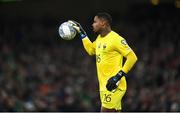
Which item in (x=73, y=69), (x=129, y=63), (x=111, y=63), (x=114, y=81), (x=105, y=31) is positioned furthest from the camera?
(x=73, y=69)

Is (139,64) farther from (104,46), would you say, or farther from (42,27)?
(104,46)

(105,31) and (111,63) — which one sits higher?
(105,31)

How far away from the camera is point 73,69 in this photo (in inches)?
925

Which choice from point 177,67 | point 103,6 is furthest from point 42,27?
point 177,67

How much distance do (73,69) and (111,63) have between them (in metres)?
12.3

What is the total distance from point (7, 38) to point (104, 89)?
14266 mm

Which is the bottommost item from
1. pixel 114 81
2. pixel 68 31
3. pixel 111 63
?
→ pixel 114 81

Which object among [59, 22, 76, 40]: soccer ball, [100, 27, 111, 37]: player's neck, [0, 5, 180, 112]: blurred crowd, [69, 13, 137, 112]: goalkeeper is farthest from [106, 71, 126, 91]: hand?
[0, 5, 180, 112]: blurred crowd

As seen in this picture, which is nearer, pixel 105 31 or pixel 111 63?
pixel 111 63

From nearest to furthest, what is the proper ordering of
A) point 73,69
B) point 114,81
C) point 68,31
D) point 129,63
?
point 114,81
point 129,63
point 68,31
point 73,69

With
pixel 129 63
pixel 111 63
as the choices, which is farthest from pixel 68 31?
pixel 129 63

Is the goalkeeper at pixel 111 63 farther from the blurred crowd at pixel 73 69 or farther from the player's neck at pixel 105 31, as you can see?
the blurred crowd at pixel 73 69

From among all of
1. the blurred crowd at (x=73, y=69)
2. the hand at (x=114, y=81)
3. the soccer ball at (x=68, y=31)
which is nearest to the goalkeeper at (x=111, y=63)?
the hand at (x=114, y=81)

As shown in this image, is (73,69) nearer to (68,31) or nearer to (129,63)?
(68,31)
